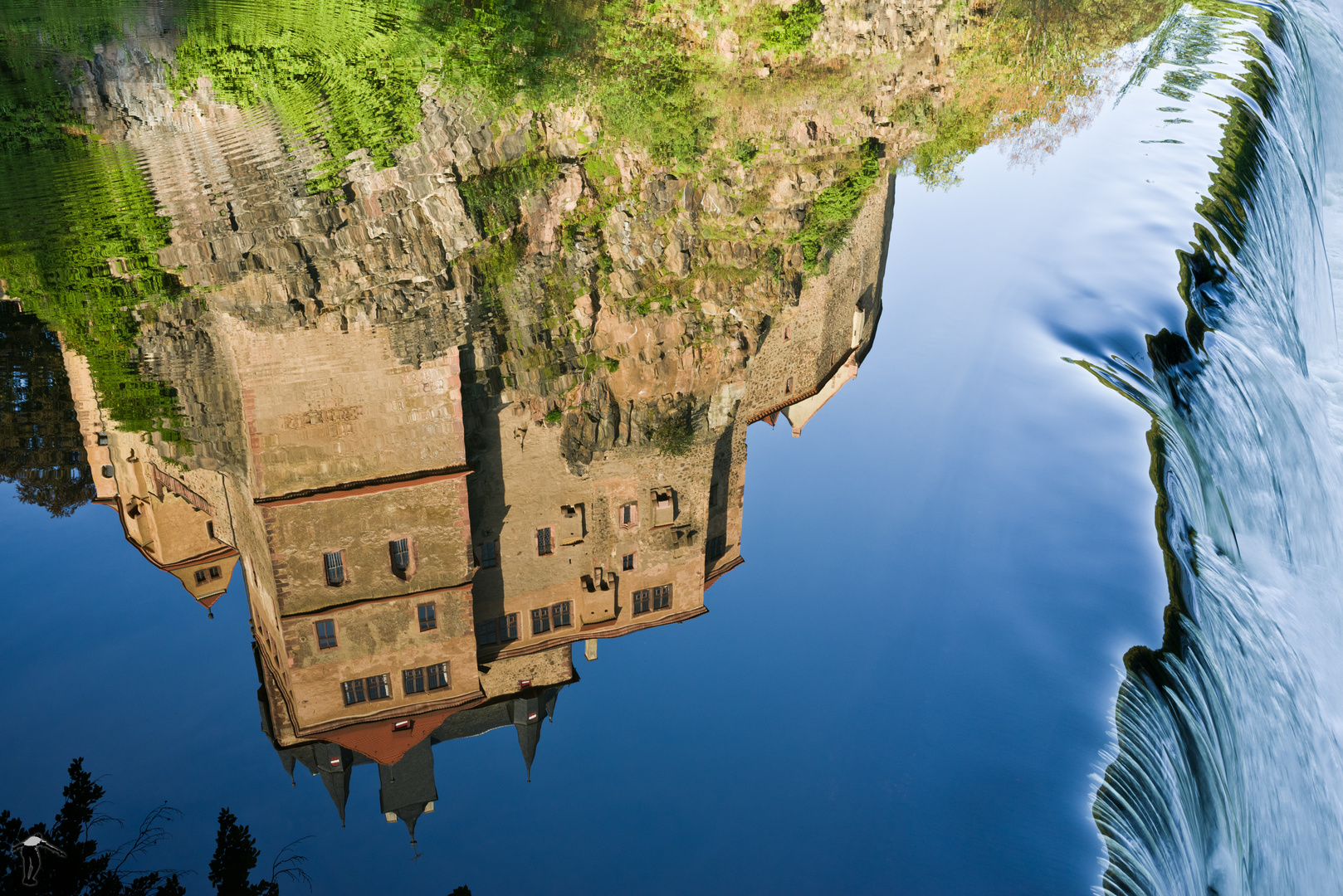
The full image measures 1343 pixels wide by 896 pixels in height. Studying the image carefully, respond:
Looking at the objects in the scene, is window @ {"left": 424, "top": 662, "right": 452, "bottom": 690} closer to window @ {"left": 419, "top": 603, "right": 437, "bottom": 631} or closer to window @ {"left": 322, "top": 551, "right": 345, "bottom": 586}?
window @ {"left": 419, "top": 603, "right": 437, "bottom": 631}


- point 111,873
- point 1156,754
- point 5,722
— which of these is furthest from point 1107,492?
point 5,722

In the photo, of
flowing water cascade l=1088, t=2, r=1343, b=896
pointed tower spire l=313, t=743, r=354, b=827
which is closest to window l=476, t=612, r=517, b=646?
pointed tower spire l=313, t=743, r=354, b=827

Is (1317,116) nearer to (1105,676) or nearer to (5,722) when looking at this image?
(1105,676)

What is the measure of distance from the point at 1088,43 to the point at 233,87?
15.3 metres

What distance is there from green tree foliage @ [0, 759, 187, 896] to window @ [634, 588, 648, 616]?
6.11 meters

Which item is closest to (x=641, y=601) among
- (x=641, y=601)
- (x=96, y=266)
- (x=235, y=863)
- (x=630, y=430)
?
(x=641, y=601)

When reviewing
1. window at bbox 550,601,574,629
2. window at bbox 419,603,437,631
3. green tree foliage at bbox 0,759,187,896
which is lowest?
window at bbox 550,601,574,629

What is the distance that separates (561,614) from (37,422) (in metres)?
8.31

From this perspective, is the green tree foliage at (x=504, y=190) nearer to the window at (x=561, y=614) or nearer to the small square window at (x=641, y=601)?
the small square window at (x=641, y=601)

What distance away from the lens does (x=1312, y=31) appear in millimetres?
18188

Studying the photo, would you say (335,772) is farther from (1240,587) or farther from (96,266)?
(1240,587)

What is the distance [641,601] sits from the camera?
38.7 feet

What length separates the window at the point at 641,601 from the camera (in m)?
11.4

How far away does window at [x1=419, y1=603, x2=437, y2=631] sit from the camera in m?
13.0
